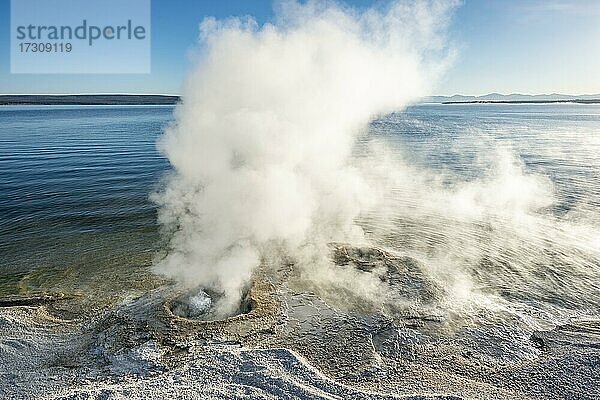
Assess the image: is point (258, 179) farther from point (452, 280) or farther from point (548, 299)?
point (548, 299)

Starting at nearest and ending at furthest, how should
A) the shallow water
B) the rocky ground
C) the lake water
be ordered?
the rocky ground < the shallow water < the lake water

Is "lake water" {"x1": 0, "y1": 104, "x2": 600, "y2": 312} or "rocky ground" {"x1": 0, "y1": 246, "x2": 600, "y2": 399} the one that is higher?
"lake water" {"x1": 0, "y1": 104, "x2": 600, "y2": 312}

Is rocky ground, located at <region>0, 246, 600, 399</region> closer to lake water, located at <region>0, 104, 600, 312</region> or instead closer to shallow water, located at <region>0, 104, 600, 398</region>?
shallow water, located at <region>0, 104, 600, 398</region>

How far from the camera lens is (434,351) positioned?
9.72 m

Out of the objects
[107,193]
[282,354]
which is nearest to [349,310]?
[282,354]

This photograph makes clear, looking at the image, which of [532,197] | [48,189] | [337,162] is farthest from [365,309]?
[48,189]

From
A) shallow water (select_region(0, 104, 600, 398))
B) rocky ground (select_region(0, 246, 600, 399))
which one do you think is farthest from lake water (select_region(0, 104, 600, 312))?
rocky ground (select_region(0, 246, 600, 399))

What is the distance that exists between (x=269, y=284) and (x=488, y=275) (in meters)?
6.92

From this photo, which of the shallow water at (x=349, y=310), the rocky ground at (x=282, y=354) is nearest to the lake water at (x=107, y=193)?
the shallow water at (x=349, y=310)

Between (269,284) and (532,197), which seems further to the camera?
(532,197)

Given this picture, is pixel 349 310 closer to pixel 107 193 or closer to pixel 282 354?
pixel 282 354

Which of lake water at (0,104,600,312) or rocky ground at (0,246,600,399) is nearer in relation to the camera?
rocky ground at (0,246,600,399)

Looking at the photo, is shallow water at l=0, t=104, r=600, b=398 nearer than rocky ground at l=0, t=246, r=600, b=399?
No

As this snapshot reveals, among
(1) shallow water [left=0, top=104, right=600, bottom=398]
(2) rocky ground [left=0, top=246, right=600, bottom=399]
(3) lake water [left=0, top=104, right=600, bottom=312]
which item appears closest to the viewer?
(2) rocky ground [left=0, top=246, right=600, bottom=399]
